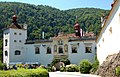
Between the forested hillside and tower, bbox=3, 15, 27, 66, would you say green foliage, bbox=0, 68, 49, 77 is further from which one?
the forested hillside

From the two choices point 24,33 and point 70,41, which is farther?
point 24,33

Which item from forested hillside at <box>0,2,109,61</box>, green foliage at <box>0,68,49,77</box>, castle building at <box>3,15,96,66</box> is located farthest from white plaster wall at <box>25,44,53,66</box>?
green foliage at <box>0,68,49,77</box>

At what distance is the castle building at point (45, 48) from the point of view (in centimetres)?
4772

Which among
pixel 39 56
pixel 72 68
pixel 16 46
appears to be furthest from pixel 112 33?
pixel 16 46

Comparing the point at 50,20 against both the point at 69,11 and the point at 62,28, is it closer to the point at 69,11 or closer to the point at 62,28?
the point at 62,28

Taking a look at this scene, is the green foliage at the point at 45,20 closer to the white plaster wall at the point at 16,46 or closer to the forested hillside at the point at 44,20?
the forested hillside at the point at 44,20

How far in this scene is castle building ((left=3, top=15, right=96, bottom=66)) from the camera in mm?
47719

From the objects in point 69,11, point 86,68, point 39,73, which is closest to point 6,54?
point 86,68

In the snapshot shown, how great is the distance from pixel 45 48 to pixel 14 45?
6.51 metres

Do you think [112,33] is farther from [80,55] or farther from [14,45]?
[14,45]

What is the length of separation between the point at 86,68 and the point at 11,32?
20.8 metres

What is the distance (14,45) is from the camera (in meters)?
52.9

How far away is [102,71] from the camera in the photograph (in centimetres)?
3008

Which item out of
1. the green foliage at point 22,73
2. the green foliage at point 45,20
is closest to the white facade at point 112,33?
the green foliage at point 22,73
